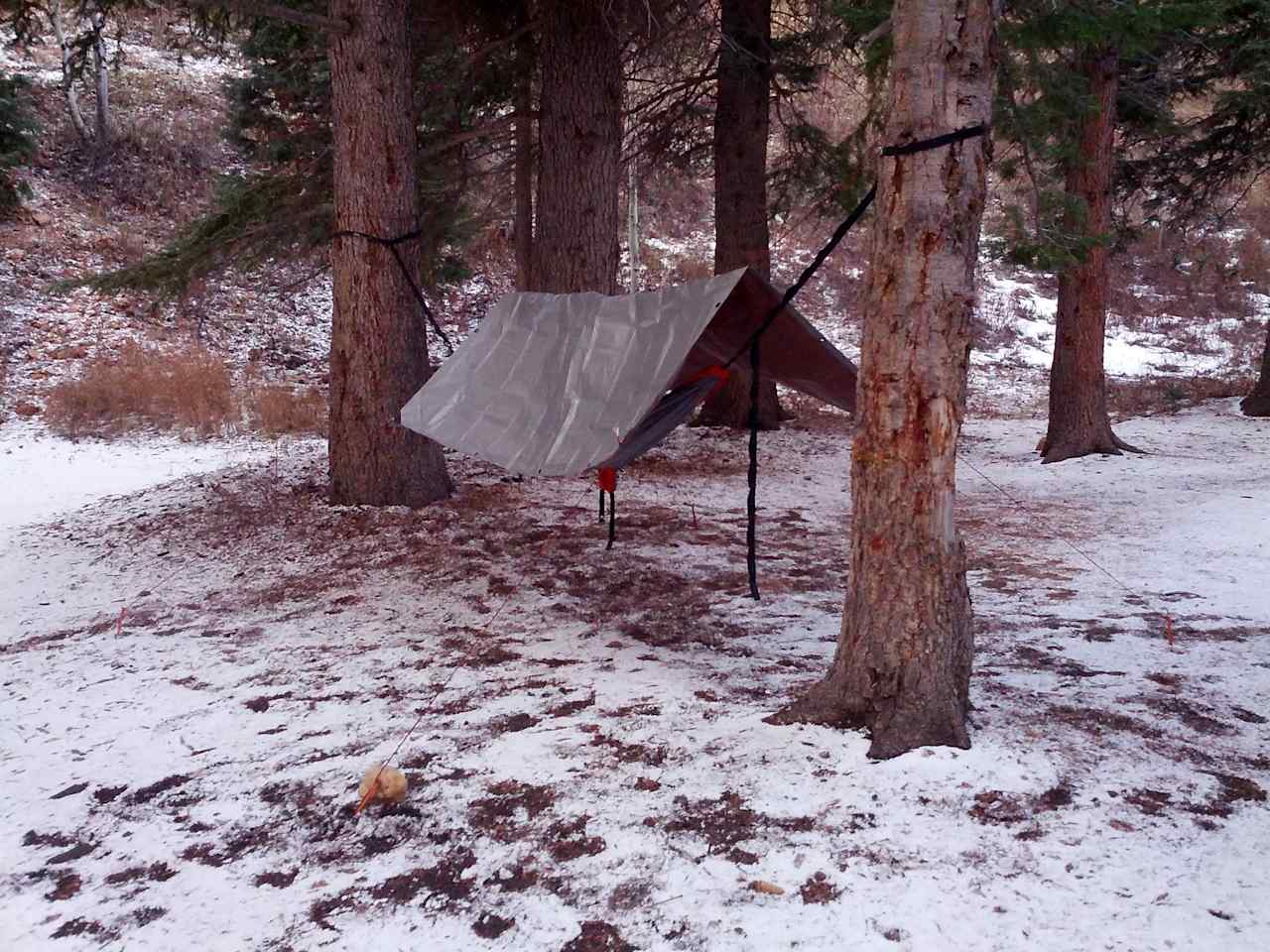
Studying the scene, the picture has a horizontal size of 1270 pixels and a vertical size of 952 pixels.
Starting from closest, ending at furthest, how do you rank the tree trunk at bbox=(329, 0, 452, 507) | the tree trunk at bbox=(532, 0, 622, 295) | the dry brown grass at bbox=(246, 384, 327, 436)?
1. the tree trunk at bbox=(329, 0, 452, 507)
2. the tree trunk at bbox=(532, 0, 622, 295)
3. the dry brown grass at bbox=(246, 384, 327, 436)

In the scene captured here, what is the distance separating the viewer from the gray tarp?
13.8 feet

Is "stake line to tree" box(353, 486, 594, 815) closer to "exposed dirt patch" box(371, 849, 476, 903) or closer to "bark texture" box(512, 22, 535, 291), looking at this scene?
"exposed dirt patch" box(371, 849, 476, 903)

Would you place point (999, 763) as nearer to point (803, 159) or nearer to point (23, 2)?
point (23, 2)

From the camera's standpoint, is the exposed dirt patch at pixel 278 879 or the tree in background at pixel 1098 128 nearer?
the exposed dirt patch at pixel 278 879

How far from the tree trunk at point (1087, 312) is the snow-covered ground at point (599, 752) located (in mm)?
3007

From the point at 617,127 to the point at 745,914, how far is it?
21.8 ft

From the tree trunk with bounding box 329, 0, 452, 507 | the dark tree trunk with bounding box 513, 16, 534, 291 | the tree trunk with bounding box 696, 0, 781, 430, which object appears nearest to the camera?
the tree trunk with bounding box 329, 0, 452, 507

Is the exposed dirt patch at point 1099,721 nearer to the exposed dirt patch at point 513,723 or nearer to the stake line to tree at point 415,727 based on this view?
the exposed dirt patch at point 513,723

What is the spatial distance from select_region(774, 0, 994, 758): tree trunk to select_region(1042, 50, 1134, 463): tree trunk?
21.9ft

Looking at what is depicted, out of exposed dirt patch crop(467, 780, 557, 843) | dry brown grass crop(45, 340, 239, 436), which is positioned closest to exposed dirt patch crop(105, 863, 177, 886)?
exposed dirt patch crop(467, 780, 557, 843)

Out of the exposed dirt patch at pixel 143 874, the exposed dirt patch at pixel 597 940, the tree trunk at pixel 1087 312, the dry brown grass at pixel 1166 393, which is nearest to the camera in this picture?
the exposed dirt patch at pixel 597 940

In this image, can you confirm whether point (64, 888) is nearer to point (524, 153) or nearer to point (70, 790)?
Answer: point (70, 790)

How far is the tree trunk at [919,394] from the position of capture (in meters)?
2.69

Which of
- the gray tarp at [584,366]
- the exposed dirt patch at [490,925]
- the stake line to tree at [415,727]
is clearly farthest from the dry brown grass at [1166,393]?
the exposed dirt patch at [490,925]
